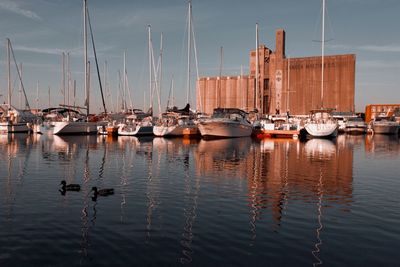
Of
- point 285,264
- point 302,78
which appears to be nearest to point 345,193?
point 285,264

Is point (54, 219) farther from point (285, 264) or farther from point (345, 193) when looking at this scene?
point (345, 193)

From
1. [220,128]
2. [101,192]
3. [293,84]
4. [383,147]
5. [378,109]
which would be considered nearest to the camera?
[101,192]

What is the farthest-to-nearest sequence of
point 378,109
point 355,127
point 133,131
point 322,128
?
point 378,109 → point 355,127 → point 133,131 → point 322,128

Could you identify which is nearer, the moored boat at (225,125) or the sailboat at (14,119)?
the moored boat at (225,125)

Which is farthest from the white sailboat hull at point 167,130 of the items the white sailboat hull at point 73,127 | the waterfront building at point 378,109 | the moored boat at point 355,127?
the waterfront building at point 378,109

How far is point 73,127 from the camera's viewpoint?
207 feet

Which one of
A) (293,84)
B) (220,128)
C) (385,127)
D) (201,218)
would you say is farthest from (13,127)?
(385,127)

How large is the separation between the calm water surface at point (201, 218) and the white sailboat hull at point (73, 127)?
4051 centimetres

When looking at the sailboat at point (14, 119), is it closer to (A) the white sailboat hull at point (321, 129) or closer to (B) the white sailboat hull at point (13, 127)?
(B) the white sailboat hull at point (13, 127)

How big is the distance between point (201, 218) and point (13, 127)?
7133 cm

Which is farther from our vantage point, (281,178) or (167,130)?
(167,130)

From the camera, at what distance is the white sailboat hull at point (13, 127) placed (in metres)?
73.8

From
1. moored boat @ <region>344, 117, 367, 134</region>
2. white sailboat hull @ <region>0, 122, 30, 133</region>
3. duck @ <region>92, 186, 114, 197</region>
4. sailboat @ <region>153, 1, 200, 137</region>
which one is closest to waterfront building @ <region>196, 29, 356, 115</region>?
moored boat @ <region>344, 117, 367, 134</region>

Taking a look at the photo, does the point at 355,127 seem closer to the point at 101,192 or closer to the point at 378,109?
the point at 378,109
